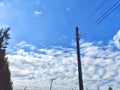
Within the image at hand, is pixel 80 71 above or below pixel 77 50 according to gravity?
below

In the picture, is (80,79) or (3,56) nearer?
(80,79)

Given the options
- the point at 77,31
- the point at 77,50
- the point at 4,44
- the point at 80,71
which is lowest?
the point at 80,71

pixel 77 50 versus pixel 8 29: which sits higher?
pixel 8 29

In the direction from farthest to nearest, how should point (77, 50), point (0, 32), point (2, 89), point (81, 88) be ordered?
point (0, 32) → point (2, 89) → point (77, 50) → point (81, 88)

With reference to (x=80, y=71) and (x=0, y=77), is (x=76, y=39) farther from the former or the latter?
(x=0, y=77)

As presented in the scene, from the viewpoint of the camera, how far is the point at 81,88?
63.9 feet

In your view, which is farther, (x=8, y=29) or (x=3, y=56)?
(x=8, y=29)

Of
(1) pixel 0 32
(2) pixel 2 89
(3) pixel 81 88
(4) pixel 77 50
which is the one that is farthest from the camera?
(1) pixel 0 32

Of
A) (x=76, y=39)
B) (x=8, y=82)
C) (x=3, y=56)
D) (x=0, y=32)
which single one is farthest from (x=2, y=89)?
(x=76, y=39)

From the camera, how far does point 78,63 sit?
66.2 ft

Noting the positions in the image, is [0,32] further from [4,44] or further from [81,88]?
[81,88]

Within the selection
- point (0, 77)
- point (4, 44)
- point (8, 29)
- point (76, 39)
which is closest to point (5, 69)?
point (0, 77)

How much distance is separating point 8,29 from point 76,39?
15046mm

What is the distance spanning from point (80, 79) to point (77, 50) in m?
2.42
